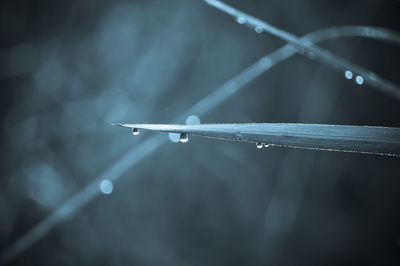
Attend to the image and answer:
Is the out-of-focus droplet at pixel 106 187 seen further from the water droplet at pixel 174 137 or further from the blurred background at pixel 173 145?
the water droplet at pixel 174 137

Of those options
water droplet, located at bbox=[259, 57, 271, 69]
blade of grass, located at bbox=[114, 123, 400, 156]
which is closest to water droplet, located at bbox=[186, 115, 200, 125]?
water droplet, located at bbox=[259, 57, 271, 69]

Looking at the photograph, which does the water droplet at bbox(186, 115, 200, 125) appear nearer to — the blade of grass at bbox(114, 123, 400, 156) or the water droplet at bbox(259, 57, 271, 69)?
the water droplet at bbox(259, 57, 271, 69)

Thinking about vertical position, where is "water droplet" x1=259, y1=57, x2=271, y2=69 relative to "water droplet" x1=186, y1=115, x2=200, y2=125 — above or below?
above

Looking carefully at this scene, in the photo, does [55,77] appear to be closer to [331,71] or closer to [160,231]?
[160,231]

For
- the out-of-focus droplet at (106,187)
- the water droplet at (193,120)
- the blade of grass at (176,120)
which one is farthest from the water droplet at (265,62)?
the out-of-focus droplet at (106,187)

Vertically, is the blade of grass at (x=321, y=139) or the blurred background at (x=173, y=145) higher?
the blurred background at (x=173, y=145)

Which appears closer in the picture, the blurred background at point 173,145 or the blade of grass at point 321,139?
the blade of grass at point 321,139

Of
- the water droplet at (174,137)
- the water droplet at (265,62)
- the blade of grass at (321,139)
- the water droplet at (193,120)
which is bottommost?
the blade of grass at (321,139)

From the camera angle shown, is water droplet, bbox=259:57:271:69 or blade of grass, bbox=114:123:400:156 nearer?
blade of grass, bbox=114:123:400:156

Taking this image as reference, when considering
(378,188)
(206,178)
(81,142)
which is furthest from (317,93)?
(81,142)

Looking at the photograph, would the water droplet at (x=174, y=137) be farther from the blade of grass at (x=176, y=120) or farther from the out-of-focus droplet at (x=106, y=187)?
the out-of-focus droplet at (x=106, y=187)
